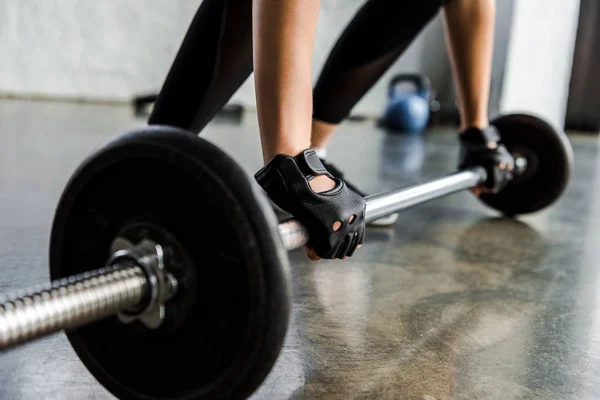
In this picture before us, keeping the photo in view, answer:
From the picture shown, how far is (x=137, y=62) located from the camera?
489 cm

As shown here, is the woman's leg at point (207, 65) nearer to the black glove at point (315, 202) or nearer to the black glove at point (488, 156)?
the black glove at point (315, 202)

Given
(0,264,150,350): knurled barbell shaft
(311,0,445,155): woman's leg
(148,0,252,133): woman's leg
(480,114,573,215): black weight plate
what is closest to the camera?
(0,264,150,350): knurled barbell shaft

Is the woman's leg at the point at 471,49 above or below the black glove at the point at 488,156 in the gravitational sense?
above

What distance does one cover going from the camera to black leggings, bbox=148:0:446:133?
3.29 feet

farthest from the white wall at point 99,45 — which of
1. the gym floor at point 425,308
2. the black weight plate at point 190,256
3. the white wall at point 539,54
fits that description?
the black weight plate at point 190,256

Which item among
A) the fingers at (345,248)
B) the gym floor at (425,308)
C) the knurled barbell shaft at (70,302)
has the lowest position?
the gym floor at (425,308)

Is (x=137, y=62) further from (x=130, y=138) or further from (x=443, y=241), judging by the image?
(x=130, y=138)

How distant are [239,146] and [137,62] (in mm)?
2541

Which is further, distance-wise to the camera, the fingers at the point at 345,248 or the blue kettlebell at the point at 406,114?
the blue kettlebell at the point at 406,114

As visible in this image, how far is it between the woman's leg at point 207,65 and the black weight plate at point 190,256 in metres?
0.43

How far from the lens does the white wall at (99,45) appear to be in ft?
14.9

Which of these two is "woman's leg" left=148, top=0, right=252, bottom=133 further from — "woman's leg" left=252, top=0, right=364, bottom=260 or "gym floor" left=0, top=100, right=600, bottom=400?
"gym floor" left=0, top=100, right=600, bottom=400

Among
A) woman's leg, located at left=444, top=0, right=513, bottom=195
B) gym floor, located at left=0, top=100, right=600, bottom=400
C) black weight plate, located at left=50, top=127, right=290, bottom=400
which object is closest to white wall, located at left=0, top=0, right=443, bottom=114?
gym floor, located at left=0, top=100, right=600, bottom=400

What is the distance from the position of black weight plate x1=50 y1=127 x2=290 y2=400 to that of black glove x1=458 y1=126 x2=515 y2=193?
0.98 metres
